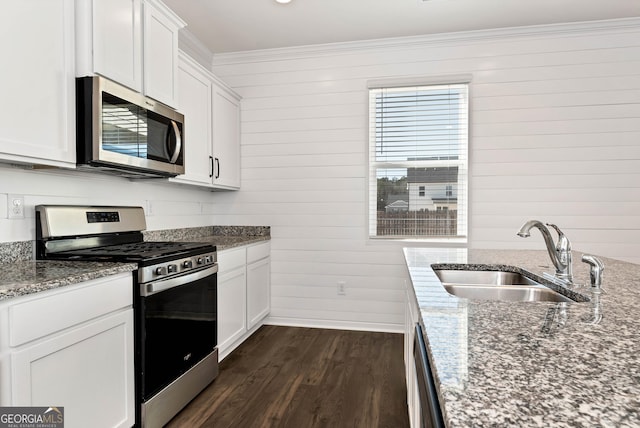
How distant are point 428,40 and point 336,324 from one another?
2.87 meters

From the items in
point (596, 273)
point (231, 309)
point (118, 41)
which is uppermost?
point (118, 41)

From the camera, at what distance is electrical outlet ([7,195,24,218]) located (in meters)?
1.83

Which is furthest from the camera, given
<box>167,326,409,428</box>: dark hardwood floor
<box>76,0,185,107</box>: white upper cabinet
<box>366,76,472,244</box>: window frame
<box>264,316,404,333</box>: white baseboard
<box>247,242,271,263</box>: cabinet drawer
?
<box>264,316,404,333</box>: white baseboard

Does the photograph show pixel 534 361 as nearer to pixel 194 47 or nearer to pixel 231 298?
pixel 231 298

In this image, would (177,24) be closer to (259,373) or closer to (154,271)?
(154,271)

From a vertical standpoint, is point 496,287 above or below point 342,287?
above

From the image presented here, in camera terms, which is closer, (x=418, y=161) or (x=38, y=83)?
(x=38, y=83)

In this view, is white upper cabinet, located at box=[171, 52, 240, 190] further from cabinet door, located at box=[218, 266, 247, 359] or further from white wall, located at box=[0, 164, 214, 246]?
cabinet door, located at box=[218, 266, 247, 359]

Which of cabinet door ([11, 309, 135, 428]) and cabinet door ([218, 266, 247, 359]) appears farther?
cabinet door ([218, 266, 247, 359])

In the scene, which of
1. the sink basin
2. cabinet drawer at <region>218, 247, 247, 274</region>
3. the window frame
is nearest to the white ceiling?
the window frame

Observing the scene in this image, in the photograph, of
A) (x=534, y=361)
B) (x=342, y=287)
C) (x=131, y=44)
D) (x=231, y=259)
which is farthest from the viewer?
(x=342, y=287)

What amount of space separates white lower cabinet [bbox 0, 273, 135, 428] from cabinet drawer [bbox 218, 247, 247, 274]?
908 mm

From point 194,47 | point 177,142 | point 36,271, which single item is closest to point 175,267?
point 36,271

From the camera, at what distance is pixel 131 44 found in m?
2.09
